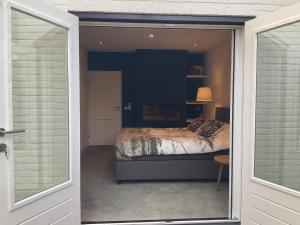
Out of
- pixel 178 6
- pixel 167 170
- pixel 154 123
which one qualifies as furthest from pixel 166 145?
pixel 154 123

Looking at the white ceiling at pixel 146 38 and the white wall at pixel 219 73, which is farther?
the white wall at pixel 219 73

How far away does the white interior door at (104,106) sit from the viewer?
782cm

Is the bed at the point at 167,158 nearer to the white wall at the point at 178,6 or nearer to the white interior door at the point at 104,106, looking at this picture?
the white wall at the point at 178,6

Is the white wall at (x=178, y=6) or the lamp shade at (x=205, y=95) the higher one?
the white wall at (x=178, y=6)

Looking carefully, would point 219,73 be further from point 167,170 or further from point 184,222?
point 184,222

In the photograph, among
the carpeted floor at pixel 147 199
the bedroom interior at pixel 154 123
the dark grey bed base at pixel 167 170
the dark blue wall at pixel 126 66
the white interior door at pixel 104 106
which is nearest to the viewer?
the carpeted floor at pixel 147 199

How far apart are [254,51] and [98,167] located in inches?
150

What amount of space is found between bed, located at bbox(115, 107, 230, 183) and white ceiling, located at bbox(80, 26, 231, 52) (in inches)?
80.3

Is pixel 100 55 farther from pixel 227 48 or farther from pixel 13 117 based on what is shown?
pixel 13 117

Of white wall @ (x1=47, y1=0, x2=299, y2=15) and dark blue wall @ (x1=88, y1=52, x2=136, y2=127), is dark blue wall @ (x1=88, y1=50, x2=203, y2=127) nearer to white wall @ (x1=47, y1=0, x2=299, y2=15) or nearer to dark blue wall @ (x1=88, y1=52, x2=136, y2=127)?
dark blue wall @ (x1=88, y1=52, x2=136, y2=127)

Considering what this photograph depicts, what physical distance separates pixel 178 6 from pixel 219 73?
3872mm

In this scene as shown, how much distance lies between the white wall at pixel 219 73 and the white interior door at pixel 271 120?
3150 millimetres

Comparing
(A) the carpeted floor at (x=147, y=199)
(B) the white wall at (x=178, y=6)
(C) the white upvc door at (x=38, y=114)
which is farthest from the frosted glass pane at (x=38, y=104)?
(A) the carpeted floor at (x=147, y=199)

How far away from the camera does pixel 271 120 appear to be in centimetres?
253
